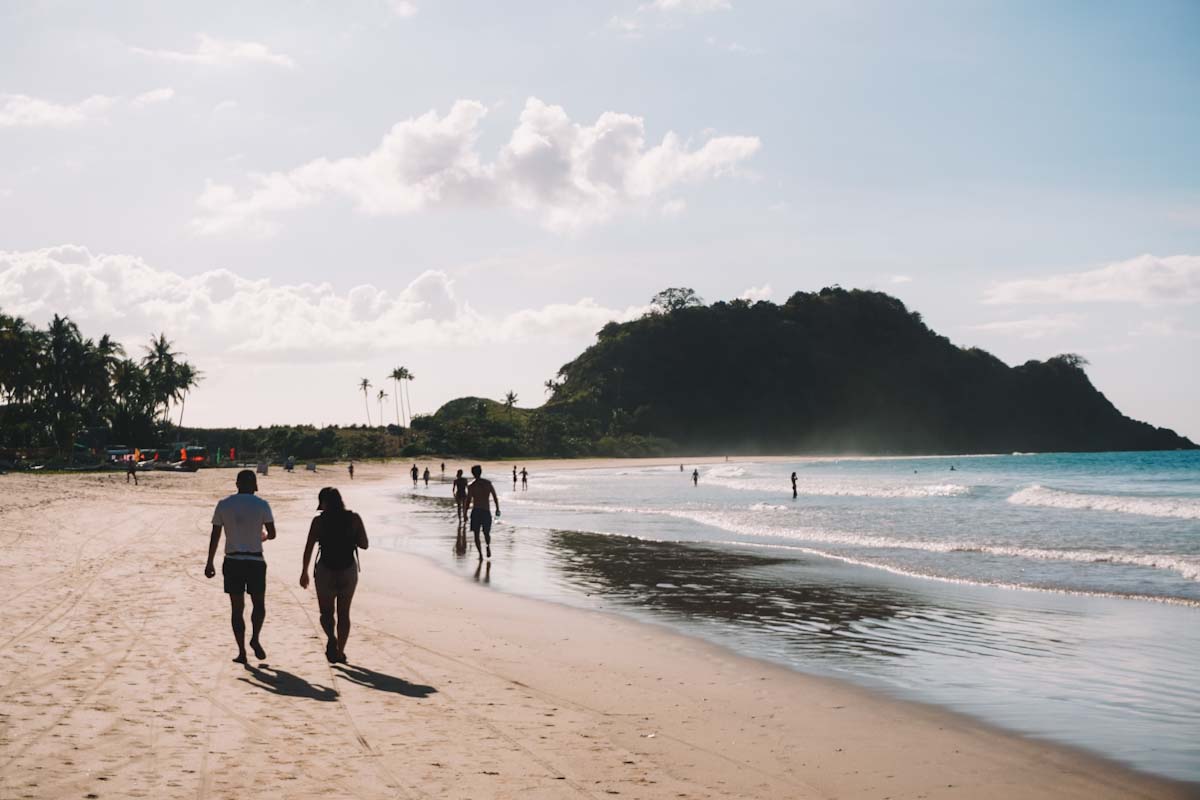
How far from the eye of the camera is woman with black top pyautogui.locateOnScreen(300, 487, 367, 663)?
8945mm

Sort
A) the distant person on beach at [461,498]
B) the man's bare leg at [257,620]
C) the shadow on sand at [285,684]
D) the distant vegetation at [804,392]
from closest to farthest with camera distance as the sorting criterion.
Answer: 1. the shadow on sand at [285,684]
2. the man's bare leg at [257,620]
3. the distant person on beach at [461,498]
4. the distant vegetation at [804,392]

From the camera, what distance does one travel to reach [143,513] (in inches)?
1097

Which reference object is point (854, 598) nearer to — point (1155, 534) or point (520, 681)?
point (520, 681)

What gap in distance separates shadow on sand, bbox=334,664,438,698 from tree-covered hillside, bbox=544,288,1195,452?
490 feet

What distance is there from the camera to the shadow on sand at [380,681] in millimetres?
7949

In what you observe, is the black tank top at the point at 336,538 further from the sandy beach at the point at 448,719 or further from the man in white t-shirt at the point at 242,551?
the sandy beach at the point at 448,719

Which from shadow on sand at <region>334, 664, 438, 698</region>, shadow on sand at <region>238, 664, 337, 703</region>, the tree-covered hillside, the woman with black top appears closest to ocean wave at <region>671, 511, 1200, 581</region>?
shadow on sand at <region>334, 664, 438, 698</region>

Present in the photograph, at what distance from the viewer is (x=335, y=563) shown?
9.01 metres

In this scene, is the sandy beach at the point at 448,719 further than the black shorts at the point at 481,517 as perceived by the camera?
No

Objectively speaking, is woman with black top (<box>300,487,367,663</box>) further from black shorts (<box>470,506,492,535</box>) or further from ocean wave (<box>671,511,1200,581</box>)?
ocean wave (<box>671,511,1200,581</box>)

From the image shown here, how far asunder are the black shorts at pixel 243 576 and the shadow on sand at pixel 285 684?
2.35ft

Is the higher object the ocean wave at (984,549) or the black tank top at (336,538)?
the black tank top at (336,538)

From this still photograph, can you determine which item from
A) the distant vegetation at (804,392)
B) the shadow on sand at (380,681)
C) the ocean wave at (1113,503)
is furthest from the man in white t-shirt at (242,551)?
→ the distant vegetation at (804,392)

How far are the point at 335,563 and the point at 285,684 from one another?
1395 millimetres
